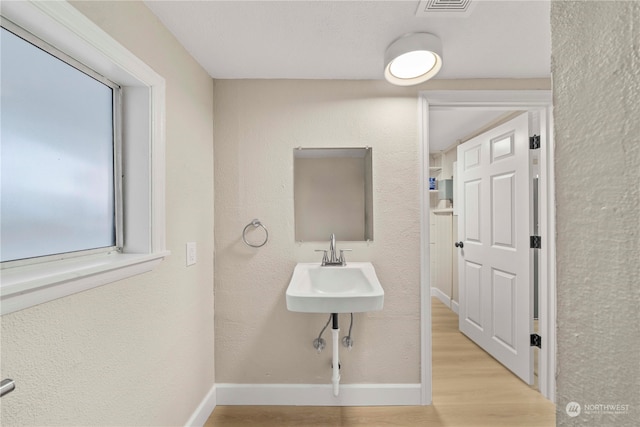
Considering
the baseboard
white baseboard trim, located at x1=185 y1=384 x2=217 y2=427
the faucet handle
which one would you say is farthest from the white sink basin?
the baseboard

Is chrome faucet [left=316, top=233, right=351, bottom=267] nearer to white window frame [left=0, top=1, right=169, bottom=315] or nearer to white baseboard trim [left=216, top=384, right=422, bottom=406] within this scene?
white baseboard trim [left=216, top=384, right=422, bottom=406]

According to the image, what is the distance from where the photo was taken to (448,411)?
1.74m

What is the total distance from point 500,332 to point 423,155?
1.56 metres

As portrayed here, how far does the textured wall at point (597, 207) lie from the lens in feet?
0.97

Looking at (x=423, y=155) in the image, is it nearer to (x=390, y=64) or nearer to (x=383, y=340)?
(x=390, y=64)

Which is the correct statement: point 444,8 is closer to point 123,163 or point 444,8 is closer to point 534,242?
point 123,163

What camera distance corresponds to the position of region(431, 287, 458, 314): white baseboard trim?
3.50 meters

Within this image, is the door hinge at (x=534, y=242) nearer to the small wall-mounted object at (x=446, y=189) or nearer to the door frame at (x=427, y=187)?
the door frame at (x=427, y=187)

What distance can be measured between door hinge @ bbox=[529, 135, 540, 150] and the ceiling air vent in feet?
3.76

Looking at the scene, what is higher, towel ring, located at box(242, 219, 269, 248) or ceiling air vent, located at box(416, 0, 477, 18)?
ceiling air vent, located at box(416, 0, 477, 18)

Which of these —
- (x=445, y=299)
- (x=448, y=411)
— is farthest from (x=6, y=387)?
(x=445, y=299)

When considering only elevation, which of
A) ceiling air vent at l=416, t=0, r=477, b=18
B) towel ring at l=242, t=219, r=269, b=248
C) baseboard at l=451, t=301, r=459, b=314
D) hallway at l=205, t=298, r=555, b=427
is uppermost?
ceiling air vent at l=416, t=0, r=477, b=18

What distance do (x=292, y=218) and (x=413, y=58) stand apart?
1139 millimetres

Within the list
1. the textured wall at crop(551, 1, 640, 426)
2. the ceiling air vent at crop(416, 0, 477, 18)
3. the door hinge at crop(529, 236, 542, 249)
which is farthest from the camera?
the door hinge at crop(529, 236, 542, 249)
